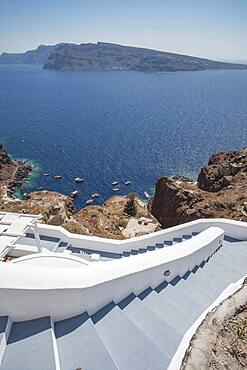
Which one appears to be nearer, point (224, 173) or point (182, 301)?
point (182, 301)

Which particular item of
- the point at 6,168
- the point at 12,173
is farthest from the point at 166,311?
the point at 6,168

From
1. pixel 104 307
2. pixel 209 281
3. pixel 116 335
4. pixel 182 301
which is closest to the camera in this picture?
pixel 116 335

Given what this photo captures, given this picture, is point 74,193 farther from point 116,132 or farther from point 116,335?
point 116,335

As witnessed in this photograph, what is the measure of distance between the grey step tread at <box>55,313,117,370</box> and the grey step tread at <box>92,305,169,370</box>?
0.15m

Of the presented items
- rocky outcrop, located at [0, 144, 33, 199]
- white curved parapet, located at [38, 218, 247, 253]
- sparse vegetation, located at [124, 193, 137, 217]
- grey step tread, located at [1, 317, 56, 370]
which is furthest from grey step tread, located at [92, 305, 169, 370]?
rocky outcrop, located at [0, 144, 33, 199]

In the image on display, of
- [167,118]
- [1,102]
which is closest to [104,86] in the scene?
[1,102]

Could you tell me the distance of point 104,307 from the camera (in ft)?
19.4

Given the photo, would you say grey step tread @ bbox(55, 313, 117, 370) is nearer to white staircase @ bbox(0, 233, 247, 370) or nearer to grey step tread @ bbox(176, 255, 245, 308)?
white staircase @ bbox(0, 233, 247, 370)

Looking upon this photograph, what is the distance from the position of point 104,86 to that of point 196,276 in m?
154

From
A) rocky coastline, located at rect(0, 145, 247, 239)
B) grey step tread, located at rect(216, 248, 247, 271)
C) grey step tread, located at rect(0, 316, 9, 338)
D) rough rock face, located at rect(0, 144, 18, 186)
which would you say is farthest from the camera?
rough rock face, located at rect(0, 144, 18, 186)

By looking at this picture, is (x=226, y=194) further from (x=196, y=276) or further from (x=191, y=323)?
(x=191, y=323)

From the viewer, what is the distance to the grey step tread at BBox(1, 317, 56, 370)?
447cm

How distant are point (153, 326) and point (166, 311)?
2.09 feet

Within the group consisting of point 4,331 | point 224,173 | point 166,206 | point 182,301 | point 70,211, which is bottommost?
point 166,206
